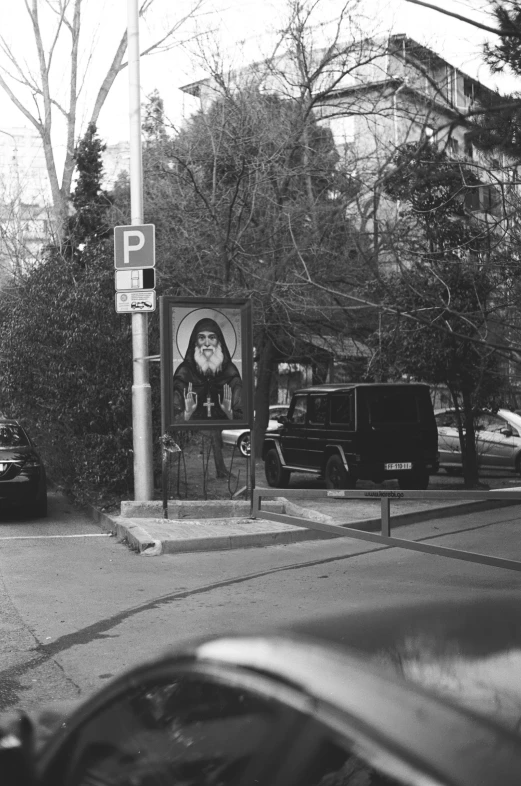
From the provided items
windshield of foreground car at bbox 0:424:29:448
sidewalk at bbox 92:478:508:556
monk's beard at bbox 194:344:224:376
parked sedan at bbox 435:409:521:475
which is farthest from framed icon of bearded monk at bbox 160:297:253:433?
parked sedan at bbox 435:409:521:475

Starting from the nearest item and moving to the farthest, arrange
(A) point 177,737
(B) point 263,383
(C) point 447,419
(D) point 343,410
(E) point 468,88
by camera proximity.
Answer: (A) point 177,737
(E) point 468,88
(D) point 343,410
(C) point 447,419
(B) point 263,383

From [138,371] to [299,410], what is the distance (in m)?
5.43

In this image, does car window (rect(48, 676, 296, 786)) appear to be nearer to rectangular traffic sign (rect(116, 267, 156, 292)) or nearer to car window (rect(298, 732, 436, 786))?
car window (rect(298, 732, 436, 786))

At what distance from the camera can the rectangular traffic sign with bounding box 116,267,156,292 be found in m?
12.6

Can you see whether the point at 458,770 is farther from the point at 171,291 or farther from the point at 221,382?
the point at 171,291

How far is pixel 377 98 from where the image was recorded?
1942cm

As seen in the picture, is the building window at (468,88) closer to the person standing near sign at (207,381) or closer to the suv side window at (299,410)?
the person standing near sign at (207,381)

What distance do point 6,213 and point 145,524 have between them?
18906 mm

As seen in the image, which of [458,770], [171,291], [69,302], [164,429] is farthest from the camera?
[171,291]

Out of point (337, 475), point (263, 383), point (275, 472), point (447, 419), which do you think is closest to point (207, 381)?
point (337, 475)

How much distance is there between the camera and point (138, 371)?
12828 mm

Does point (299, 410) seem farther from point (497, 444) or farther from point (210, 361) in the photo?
point (497, 444)

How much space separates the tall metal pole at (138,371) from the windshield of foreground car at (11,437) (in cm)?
191

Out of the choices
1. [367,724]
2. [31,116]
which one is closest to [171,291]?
[31,116]
